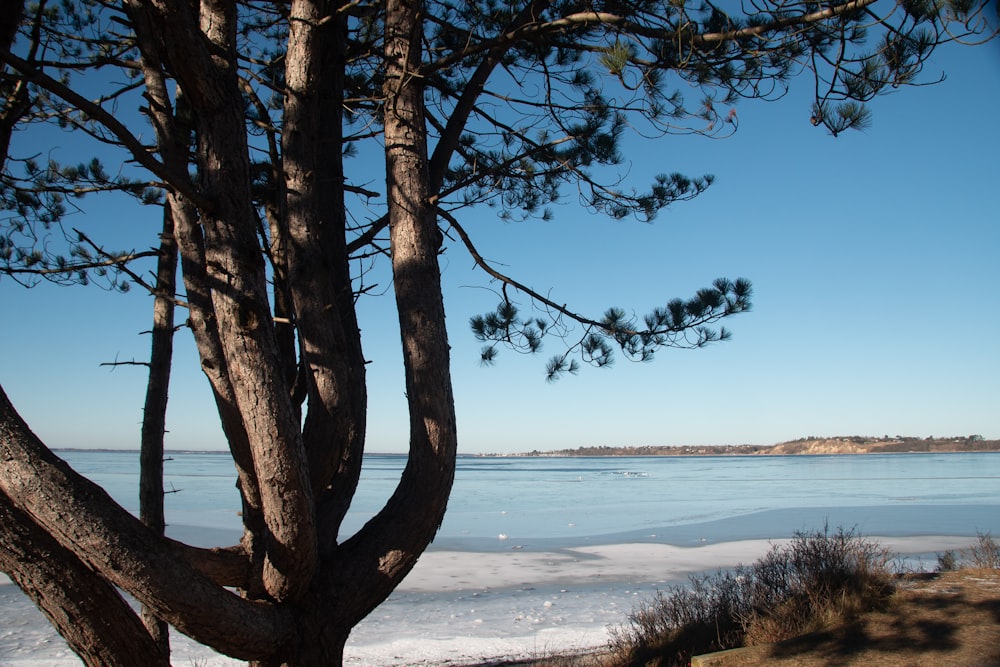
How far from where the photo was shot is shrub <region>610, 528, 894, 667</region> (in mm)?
5508

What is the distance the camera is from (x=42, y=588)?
2.32 metres

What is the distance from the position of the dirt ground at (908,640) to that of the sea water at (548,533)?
96.9 inches

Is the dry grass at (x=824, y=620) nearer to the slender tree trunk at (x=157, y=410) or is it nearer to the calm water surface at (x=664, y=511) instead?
the slender tree trunk at (x=157, y=410)

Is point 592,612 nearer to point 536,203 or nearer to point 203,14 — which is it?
point 536,203

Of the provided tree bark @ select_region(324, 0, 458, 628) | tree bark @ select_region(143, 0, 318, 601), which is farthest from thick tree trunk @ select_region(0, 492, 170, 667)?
tree bark @ select_region(324, 0, 458, 628)

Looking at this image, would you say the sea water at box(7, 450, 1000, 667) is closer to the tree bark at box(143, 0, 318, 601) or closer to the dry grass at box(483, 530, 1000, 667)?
the dry grass at box(483, 530, 1000, 667)

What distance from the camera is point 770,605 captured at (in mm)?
5969

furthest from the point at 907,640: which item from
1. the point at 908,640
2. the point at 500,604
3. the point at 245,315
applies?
the point at 500,604

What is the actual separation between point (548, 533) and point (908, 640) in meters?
11.4

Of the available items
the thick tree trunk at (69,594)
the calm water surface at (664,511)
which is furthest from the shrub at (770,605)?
the calm water surface at (664,511)

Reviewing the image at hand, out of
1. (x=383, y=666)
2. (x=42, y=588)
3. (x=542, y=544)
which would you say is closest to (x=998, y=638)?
(x=383, y=666)

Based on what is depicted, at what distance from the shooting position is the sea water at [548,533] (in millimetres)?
7238

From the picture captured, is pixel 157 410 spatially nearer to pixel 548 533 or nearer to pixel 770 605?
pixel 770 605

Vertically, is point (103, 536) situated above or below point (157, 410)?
below
